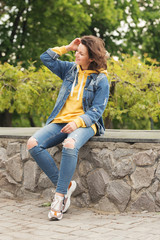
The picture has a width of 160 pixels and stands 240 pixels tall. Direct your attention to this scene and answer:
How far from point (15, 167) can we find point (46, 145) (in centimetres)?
89

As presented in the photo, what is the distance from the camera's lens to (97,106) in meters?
3.90

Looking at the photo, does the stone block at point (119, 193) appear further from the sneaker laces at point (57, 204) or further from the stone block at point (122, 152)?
the sneaker laces at point (57, 204)

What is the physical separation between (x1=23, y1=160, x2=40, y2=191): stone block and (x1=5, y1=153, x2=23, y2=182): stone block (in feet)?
0.24

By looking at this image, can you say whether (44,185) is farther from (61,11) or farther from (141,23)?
(141,23)

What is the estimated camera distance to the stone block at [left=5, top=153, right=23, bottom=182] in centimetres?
455

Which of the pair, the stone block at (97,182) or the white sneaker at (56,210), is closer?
the white sneaker at (56,210)

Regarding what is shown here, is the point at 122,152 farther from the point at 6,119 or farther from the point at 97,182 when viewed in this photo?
the point at 6,119

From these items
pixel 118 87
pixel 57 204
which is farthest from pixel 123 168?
pixel 118 87

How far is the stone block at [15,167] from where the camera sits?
4.55 metres

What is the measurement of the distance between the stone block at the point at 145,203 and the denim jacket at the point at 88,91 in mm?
875

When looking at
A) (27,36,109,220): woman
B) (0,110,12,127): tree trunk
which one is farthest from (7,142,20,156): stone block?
(0,110,12,127): tree trunk

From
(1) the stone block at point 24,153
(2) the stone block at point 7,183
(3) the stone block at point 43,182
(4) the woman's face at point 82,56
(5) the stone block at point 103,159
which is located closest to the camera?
(5) the stone block at point 103,159

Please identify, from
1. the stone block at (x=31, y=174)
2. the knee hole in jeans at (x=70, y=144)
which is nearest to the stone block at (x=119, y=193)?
the knee hole in jeans at (x=70, y=144)

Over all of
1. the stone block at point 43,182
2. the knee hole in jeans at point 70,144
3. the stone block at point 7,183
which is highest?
the knee hole in jeans at point 70,144
